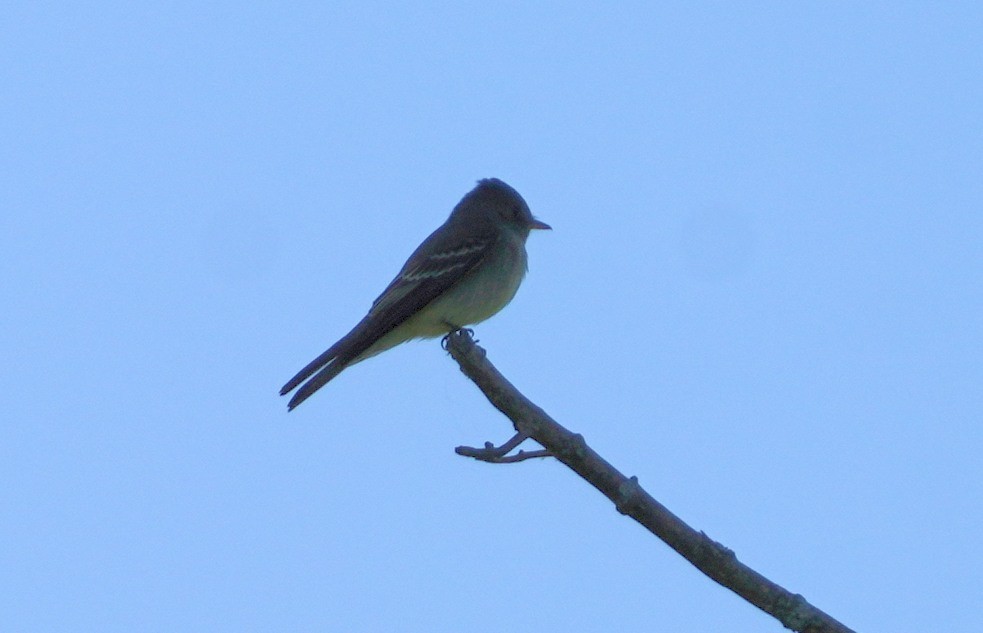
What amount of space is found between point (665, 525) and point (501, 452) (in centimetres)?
100

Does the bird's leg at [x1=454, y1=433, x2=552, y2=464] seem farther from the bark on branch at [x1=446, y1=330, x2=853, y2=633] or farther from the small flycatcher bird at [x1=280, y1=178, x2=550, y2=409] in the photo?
the small flycatcher bird at [x1=280, y1=178, x2=550, y2=409]

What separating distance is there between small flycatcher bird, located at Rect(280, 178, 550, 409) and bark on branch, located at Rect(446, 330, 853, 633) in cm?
361

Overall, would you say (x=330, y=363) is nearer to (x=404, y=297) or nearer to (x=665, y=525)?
(x=404, y=297)

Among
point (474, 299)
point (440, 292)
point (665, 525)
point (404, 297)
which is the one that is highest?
point (474, 299)

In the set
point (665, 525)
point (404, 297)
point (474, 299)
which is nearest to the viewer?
point (665, 525)

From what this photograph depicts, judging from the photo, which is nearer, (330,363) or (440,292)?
(330,363)

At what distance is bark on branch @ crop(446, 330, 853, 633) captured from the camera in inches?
169

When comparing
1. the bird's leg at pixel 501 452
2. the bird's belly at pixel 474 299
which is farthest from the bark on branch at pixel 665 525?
the bird's belly at pixel 474 299

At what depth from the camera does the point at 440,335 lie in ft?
32.0

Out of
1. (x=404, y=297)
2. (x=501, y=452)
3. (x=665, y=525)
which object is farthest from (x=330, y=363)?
(x=665, y=525)

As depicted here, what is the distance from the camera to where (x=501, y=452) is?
5.39 m

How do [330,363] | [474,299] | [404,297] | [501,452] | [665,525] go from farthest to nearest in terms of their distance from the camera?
[474,299] < [404,297] < [330,363] < [501,452] < [665,525]

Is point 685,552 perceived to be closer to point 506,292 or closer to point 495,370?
point 495,370

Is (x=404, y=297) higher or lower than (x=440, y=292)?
lower
